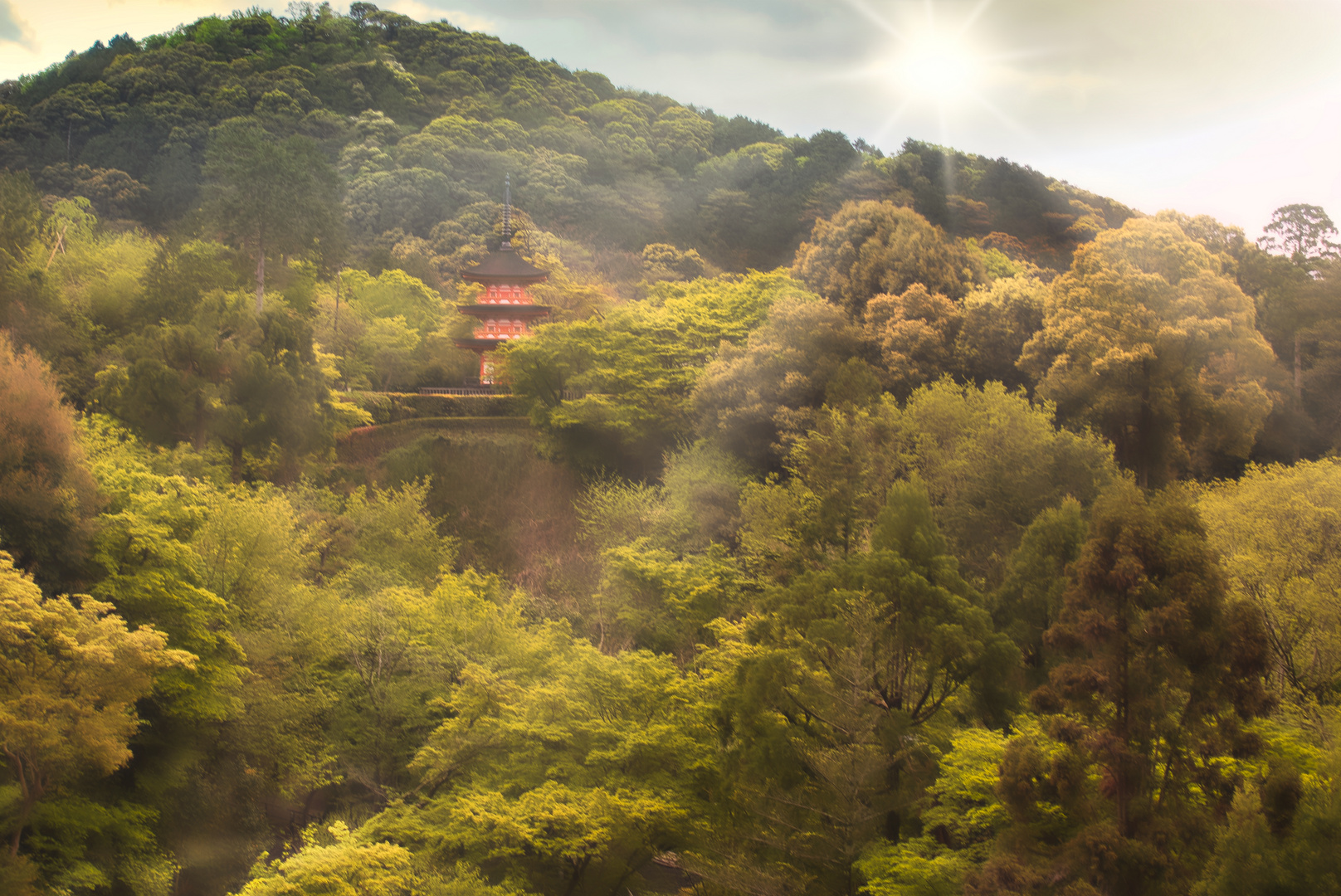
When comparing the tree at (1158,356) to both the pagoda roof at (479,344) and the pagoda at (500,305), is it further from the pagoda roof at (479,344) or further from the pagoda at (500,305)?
the pagoda roof at (479,344)

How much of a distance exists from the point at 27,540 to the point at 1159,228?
25136mm

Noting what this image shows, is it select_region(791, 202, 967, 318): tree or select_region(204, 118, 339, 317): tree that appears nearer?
select_region(791, 202, 967, 318): tree

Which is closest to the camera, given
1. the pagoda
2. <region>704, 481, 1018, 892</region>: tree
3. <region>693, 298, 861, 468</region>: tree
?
<region>704, 481, 1018, 892</region>: tree

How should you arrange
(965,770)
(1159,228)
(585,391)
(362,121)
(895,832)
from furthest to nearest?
(362,121)
(585,391)
(1159,228)
(895,832)
(965,770)

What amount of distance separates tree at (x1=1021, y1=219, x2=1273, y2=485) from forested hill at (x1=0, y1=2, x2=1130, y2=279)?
2412 cm

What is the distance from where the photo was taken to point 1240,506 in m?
19.4

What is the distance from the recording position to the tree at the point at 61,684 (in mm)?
14125

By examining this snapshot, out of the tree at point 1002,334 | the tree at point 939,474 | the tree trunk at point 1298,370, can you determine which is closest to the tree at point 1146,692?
the tree at point 939,474

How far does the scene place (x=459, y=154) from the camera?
61.9 m

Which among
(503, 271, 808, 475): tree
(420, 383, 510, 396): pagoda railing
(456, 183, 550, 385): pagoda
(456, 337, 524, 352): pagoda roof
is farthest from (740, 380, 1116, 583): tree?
(456, 183, 550, 385): pagoda

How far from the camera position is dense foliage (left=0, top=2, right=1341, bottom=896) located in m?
11.2

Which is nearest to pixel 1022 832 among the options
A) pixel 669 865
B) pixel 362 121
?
pixel 669 865

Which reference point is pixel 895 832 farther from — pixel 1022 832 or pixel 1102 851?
pixel 1102 851

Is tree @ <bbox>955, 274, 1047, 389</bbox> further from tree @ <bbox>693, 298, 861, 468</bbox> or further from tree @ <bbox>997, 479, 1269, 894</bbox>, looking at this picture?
tree @ <bbox>997, 479, 1269, 894</bbox>
